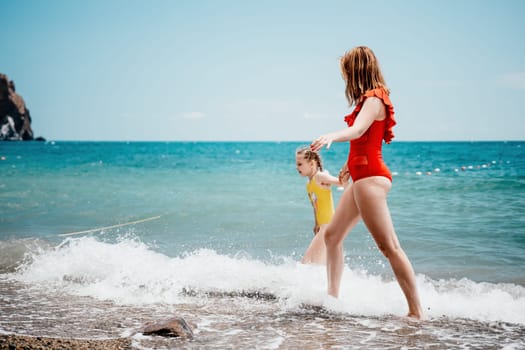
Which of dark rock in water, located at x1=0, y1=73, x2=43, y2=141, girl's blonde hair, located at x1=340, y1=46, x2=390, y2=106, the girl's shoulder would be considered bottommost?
the girl's shoulder

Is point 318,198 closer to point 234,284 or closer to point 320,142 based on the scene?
point 234,284

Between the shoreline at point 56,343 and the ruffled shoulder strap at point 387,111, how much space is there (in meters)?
2.55

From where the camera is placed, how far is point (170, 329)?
3.92 metres

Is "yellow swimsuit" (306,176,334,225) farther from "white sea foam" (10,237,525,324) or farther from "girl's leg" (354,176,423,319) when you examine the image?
"girl's leg" (354,176,423,319)

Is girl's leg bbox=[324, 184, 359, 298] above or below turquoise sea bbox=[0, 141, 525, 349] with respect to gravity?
above

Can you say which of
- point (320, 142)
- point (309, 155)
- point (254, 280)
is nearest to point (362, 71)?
point (320, 142)

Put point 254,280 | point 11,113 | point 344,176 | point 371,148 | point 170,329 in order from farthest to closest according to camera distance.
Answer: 1. point 11,113
2. point 254,280
3. point 344,176
4. point 371,148
5. point 170,329

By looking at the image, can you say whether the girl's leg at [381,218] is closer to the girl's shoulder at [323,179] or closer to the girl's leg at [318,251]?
the girl's shoulder at [323,179]

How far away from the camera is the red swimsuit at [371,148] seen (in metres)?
4.01

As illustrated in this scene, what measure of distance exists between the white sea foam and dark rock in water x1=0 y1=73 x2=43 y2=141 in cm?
12252

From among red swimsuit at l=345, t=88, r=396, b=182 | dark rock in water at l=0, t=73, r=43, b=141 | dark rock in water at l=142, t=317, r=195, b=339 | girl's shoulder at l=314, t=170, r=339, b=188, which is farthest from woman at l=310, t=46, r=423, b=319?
dark rock in water at l=0, t=73, r=43, b=141

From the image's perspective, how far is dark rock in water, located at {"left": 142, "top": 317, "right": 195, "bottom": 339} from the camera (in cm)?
391

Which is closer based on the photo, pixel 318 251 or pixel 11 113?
pixel 318 251

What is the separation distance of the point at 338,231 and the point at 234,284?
5.82 ft
